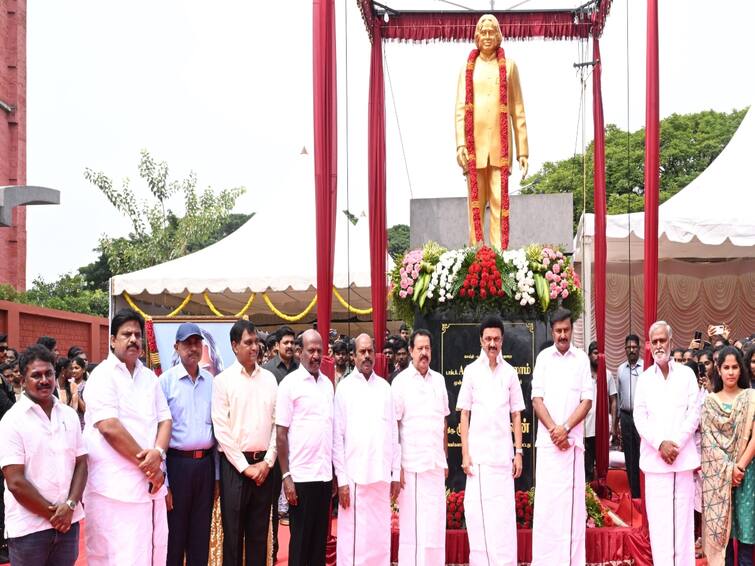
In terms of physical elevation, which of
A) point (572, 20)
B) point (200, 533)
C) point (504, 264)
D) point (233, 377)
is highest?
point (572, 20)

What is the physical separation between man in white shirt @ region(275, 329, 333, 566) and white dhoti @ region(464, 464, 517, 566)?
3.54 feet

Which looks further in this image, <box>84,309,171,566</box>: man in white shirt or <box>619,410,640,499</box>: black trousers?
<box>619,410,640,499</box>: black trousers

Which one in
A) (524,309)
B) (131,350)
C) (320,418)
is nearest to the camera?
→ (131,350)

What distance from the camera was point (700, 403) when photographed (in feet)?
20.3

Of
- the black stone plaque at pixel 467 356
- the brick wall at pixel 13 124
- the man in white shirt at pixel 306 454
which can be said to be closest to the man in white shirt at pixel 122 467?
the man in white shirt at pixel 306 454

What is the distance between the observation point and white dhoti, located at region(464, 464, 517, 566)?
20.4 ft

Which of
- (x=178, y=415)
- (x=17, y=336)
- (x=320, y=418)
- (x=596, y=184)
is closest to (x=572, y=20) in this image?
(x=596, y=184)

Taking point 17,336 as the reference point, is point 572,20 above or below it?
above

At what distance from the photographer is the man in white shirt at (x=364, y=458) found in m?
5.99

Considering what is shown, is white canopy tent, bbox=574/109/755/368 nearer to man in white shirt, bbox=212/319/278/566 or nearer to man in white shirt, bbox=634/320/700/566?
man in white shirt, bbox=634/320/700/566

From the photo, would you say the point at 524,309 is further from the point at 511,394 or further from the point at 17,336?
the point at 17,336

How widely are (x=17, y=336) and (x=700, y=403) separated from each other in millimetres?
11654

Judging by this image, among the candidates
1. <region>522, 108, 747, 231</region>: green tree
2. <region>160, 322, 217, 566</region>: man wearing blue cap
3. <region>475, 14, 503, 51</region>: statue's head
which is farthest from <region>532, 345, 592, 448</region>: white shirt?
<region>522, 108, 747, 231</region>: green tree

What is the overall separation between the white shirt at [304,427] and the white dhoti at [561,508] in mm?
1524
